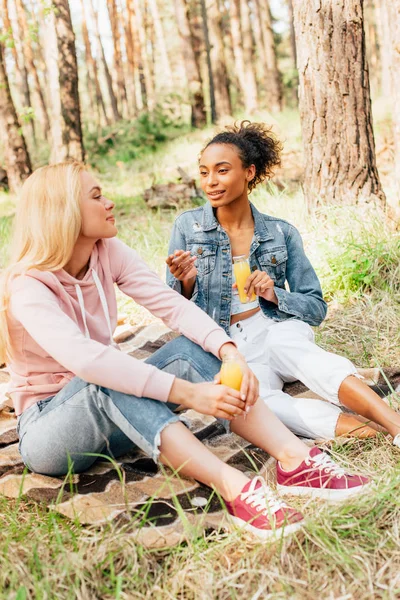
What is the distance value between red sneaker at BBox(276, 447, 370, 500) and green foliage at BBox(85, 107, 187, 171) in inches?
487

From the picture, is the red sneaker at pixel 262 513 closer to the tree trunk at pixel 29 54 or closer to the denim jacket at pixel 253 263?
the denim jacket at pixel 253 263

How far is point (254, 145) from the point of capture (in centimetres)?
323

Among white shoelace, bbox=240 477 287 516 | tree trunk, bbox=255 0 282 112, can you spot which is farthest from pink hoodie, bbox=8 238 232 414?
tree trunk, bbox=255 0 282 112

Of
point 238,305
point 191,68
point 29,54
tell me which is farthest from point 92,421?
point 29,54

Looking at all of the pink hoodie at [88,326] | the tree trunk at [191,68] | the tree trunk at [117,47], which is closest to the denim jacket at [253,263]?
Answer: the pink hoodie at [88,326]

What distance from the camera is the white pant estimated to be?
258 cm

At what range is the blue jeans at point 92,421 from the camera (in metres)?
2.10

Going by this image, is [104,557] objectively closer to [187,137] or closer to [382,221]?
[382,221]

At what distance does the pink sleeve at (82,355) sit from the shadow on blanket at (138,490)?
11.4 inches

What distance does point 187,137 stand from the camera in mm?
13625

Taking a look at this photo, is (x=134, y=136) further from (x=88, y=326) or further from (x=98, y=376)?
(x=98, y=376)

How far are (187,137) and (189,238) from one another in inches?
434

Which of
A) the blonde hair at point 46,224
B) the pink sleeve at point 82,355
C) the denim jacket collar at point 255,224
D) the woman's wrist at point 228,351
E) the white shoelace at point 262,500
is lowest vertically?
the white shoelace at point 262,500

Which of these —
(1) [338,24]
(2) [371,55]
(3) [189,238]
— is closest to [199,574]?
(3) [189,238]
